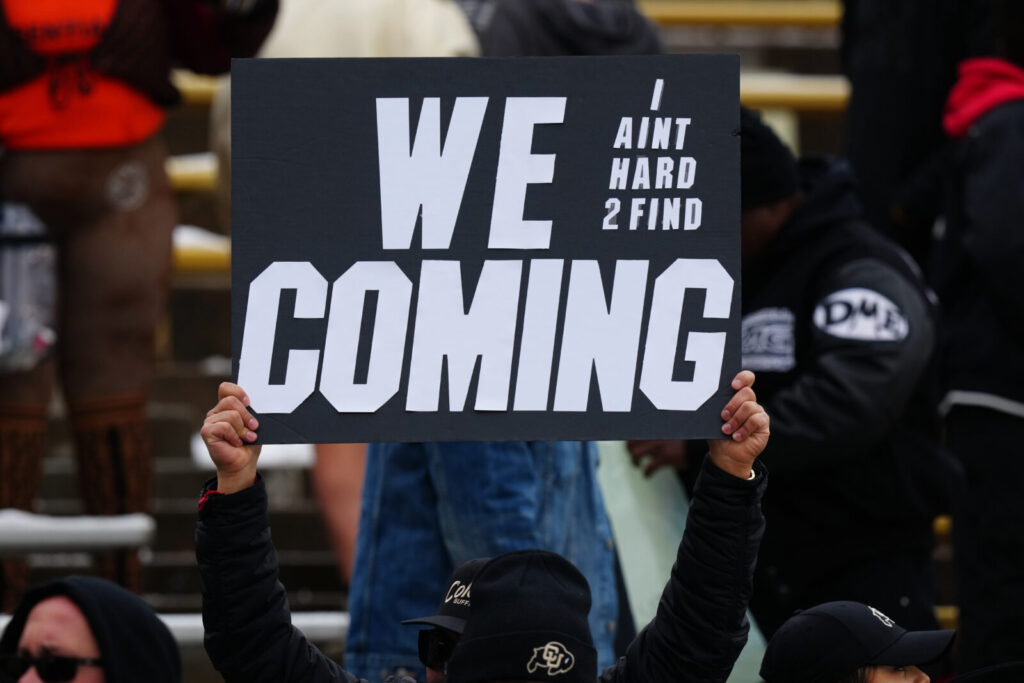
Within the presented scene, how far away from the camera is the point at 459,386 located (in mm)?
3094

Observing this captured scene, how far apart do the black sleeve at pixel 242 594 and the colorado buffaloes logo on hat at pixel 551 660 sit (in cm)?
41

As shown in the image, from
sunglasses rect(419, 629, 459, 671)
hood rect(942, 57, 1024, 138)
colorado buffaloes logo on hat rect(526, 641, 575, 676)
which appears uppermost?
hood rect(942, 57, 1024, 138)

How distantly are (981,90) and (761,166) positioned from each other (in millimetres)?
789

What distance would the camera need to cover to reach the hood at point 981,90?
488 cm

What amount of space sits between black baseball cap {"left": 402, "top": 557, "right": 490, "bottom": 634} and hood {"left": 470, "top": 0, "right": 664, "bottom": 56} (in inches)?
113

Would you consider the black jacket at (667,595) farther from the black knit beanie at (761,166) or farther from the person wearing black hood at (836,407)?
the black knit beanie at (761,166)

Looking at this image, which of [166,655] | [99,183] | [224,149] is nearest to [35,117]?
[99,183]

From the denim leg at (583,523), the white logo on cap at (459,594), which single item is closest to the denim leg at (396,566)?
the denim leg at (583,523)

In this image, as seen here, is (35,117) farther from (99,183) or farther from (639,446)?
(639,446)

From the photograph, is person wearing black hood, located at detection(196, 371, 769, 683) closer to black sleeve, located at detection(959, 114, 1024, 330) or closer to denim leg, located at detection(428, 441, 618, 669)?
denim leg, located at detection(428, 441, 618, 669)

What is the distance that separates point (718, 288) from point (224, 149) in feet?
9.32

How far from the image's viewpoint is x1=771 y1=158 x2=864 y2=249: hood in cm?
463

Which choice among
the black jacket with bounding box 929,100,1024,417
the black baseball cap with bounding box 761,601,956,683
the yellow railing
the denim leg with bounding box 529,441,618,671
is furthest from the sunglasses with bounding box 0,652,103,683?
the yellow railing

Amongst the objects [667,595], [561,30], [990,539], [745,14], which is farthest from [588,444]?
[745,14]
